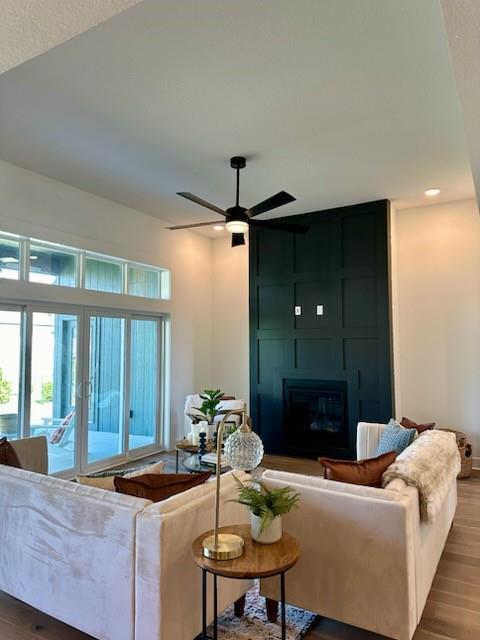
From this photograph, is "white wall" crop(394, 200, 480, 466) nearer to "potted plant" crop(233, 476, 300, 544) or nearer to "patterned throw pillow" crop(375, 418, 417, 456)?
"patterned throw pillow" crop(375, 418, 417, 456)

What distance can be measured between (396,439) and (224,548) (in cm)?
205

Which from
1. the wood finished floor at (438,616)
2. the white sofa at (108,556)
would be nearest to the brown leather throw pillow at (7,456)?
the white sofa at (108,556)

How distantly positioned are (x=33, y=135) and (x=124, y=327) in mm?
2661

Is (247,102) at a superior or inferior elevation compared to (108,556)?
superior

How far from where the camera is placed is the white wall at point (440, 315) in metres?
5.30

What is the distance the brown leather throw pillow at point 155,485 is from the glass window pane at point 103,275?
3.48 meters

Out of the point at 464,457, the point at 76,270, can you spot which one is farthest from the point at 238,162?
the point at 464,457

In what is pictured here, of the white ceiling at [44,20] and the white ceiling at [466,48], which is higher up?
the white ceiling at [466,48]

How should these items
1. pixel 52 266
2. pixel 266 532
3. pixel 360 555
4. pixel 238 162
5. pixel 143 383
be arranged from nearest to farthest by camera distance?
1. pixel 266 532
2. pixel 360 555
3. pixel 238 162
4. pixel 52 266
5. pixel 143 383

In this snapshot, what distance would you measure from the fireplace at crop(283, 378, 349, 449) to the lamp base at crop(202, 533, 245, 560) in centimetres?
395

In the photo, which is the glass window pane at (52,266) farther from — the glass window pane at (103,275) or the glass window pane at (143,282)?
the glass window pane at (143,282)

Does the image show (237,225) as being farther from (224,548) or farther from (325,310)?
(224,548)

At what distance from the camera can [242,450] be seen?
1.97 metres

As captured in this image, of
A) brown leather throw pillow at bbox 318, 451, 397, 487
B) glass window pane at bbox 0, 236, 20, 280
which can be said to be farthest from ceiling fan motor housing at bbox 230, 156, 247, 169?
brown leather throw pillow at bbox 318, 451, 397, 487
